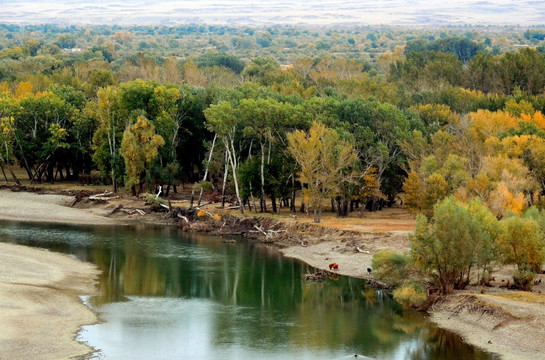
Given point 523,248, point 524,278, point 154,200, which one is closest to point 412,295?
→ point 524,278

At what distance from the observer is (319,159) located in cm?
7450

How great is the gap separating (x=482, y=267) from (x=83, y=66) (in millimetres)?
106886

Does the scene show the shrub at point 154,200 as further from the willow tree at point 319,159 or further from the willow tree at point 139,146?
the willow tree at point 319,159

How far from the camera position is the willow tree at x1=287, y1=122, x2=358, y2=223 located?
7275 centimetres

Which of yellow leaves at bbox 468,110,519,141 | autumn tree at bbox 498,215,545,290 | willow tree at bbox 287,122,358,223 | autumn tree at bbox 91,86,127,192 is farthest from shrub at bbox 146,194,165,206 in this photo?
autumn tree at bbox 498,215,545,290

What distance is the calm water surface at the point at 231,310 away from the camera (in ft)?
142

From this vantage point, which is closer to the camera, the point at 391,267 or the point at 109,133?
the point at 391,267

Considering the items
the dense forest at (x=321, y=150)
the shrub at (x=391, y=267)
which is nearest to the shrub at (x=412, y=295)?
the dense forest at (x=321, y=150)

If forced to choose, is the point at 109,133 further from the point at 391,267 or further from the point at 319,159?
the point at 391,267

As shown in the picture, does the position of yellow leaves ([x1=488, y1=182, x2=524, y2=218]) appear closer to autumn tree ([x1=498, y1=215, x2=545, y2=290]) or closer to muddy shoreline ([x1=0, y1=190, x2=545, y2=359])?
muddy shoreline ([x1=0, y1=190, x2=545, y2=359])

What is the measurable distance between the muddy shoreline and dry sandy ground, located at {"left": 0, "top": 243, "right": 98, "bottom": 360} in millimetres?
16972

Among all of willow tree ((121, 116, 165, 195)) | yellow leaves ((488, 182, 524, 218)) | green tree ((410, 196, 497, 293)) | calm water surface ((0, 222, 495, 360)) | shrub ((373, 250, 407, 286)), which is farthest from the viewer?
willow tree ((121, 116, 165, 195))

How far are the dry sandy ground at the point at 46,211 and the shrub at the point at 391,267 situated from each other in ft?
110

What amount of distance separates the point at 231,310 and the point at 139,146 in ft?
128
